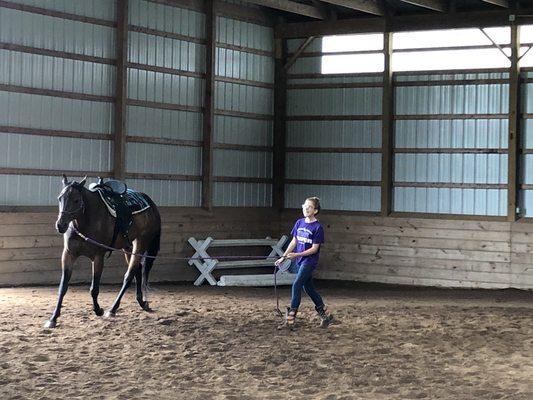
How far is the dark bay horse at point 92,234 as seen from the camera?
32.8 feet

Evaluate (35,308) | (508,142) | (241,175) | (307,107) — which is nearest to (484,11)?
(508,142)

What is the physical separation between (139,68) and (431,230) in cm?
557

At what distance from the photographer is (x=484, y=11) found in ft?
51.4

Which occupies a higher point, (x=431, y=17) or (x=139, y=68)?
(x=431, y=17)

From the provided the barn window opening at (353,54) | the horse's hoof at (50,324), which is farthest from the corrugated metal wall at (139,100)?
the horse's hoof at (50,324)

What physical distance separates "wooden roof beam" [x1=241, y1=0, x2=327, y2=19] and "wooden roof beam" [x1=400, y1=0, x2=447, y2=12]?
177 centimetres

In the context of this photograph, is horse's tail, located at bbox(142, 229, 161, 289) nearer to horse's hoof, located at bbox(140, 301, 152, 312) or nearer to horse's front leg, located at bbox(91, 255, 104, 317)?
horse's hoof, located at bbox(140, 301, 152, 312)

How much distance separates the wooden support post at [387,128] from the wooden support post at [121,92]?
4582mm

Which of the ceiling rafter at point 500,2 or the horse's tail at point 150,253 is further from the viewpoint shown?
the ceiling rafter at point 500,2

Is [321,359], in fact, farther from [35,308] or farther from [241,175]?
[241,175]

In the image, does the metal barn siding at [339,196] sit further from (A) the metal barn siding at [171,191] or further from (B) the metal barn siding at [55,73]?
(B) the metal barn siding at [55,73]

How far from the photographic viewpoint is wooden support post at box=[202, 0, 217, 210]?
16266mm

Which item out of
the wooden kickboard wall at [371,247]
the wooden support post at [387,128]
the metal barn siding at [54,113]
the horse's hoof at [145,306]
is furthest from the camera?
the wooden support post at [387,128]

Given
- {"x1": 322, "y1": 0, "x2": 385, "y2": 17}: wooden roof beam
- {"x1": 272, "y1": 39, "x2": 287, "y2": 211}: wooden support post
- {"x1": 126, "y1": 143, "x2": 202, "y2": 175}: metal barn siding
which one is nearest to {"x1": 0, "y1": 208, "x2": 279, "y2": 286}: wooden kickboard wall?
{"x1": 272, "y1": 39, "x2": 287, "y2": 211}: wooden support post
